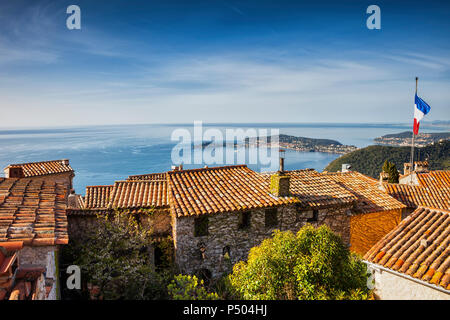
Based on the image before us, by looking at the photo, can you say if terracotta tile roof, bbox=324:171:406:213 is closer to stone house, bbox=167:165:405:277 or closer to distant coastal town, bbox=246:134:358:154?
stone house, bbox=167:165:405:277

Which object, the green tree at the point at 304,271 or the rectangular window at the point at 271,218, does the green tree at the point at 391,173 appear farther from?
the green tree at the point at 304,271

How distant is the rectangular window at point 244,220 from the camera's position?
37.5ft

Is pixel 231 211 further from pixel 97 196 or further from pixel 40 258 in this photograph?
pixel 97 196

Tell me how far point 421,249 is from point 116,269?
834cm

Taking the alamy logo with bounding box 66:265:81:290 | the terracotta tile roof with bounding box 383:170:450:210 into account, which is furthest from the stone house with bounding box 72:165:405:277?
the alamy logo with bounding box 66:265:81:290

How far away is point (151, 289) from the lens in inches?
323

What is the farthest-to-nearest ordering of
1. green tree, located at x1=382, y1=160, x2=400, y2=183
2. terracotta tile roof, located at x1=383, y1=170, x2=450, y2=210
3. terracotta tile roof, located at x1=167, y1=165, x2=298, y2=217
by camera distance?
1. green tree, located at x1=382, y1=160, x2=400, y2=183
2. terracotta tile roof, located at x1=383, y1=170, x2=450, y2=210
3. terracotta tile roof, located at x1=167, y1=165, x2=298, y2=217

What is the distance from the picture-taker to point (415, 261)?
720 centimetres

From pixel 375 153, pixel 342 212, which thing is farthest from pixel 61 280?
pixel 375 153

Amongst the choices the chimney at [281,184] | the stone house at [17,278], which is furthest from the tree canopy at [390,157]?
the stone house at [17,278]

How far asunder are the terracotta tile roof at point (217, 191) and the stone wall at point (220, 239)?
359 mm

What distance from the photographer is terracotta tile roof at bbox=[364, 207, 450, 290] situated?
263 inches

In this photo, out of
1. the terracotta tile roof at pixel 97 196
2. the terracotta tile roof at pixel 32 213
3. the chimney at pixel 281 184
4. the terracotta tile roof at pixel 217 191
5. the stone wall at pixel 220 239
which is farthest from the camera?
the terracotta tile roof at pixel 97 196

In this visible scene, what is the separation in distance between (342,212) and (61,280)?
11.2m
